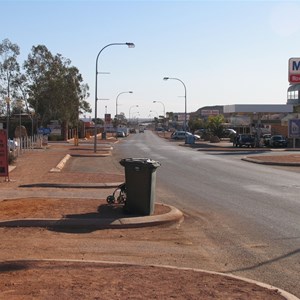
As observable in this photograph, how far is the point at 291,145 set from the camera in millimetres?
60344

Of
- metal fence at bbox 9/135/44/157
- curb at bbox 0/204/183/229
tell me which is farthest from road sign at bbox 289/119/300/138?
curb at bbox 0/204/183/229

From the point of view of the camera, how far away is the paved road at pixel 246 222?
7.38 m

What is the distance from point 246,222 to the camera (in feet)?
36.3

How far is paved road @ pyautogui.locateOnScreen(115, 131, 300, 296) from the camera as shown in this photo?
7.38 meters

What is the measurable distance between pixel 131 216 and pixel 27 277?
183 inches

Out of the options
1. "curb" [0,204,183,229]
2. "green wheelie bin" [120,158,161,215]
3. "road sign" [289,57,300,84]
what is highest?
"road sign" [289,57,300,84]

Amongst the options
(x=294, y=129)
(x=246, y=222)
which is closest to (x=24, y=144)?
(x=294, y=129)

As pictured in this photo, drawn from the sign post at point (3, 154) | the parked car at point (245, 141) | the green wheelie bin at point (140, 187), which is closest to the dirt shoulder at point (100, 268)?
the green wheelie bin at point (140, 187)

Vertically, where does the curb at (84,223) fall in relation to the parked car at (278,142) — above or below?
above

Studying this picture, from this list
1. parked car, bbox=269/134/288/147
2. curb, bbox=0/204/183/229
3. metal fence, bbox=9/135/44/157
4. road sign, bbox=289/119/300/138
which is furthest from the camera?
parked car, bbox=269/134/288/147

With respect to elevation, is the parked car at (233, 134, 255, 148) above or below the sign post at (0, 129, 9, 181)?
below

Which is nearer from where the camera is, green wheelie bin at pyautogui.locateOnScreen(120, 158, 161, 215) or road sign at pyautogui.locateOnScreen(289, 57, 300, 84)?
green wheelie bin at pyautogui.locateOnScreen(120, 158, 161, 215)

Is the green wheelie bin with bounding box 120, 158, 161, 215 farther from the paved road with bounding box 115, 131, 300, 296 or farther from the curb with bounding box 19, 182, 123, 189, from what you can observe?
the curb with bounding box 19, 182, 123, 189

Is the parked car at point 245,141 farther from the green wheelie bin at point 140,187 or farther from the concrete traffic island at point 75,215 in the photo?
the green wheelie bin at point 140,187
